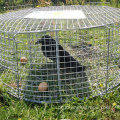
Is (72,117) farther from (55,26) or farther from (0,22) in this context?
(0,22)

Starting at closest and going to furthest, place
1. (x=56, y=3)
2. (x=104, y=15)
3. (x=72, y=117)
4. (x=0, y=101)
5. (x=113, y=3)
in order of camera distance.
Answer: (x=72, y=117) < (x=0, y=101) < (x=104, y=15) < (x=56, y=3) < (x=113, y=3)

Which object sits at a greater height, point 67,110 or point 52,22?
point 52,22

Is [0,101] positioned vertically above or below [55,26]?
below

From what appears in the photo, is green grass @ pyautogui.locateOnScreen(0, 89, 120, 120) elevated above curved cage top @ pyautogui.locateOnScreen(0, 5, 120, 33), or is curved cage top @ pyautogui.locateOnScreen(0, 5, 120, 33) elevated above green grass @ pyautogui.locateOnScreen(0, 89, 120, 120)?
curved cage top @ pyautogui.locateOnScreen(0, 5, 120, 33)

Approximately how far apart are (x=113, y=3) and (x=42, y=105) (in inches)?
157

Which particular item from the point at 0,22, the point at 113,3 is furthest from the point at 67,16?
the point at 113,3

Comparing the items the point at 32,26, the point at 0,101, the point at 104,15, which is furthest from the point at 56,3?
the point at 0,101

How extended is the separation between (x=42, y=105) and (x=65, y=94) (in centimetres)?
30

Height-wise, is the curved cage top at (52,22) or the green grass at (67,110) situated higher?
the curved cage top at (52,22)

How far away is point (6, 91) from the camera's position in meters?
2.43

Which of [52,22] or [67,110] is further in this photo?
[52,22]

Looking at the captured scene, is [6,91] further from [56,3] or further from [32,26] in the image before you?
[56,3]

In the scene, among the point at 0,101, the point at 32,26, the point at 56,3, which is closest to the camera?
the point at 32,26

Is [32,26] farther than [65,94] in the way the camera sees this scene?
No
